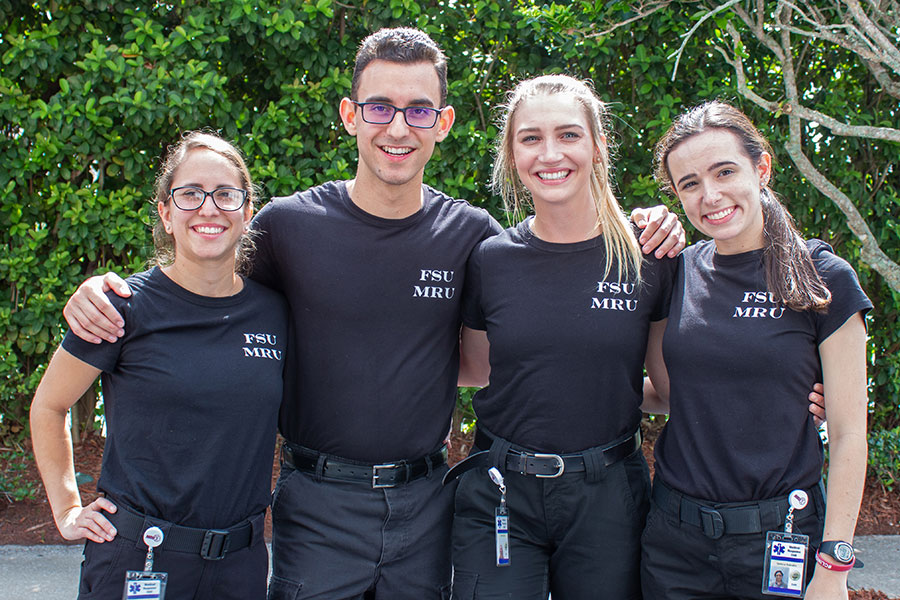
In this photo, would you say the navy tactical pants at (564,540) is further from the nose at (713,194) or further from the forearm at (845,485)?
the nose at (713,194)

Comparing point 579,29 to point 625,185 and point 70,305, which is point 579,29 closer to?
point 625,185

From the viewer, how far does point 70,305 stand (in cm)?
261

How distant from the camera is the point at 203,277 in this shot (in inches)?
109

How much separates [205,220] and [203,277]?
193mm

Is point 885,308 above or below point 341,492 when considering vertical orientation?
above

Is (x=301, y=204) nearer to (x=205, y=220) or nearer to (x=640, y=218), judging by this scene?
(x=205, y=220)

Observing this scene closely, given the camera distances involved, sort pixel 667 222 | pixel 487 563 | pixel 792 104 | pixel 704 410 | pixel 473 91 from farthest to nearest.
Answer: pixel 473 91, pixel 792 104, pixel 667 222, pixel 487 563, pixel 704 410

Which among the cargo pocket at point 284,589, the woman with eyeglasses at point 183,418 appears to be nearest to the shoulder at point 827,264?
the woman with eyeglasses at point 183,418

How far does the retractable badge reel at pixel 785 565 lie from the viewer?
2391 mm

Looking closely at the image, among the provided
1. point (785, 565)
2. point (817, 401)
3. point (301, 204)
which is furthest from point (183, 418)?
point (817, 401)

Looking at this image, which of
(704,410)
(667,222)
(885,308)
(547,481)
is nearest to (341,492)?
(547,481)

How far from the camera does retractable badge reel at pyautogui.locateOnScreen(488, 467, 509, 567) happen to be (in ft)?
8.95

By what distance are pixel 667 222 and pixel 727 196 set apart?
1.08 feet

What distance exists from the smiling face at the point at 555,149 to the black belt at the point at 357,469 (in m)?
1.08
